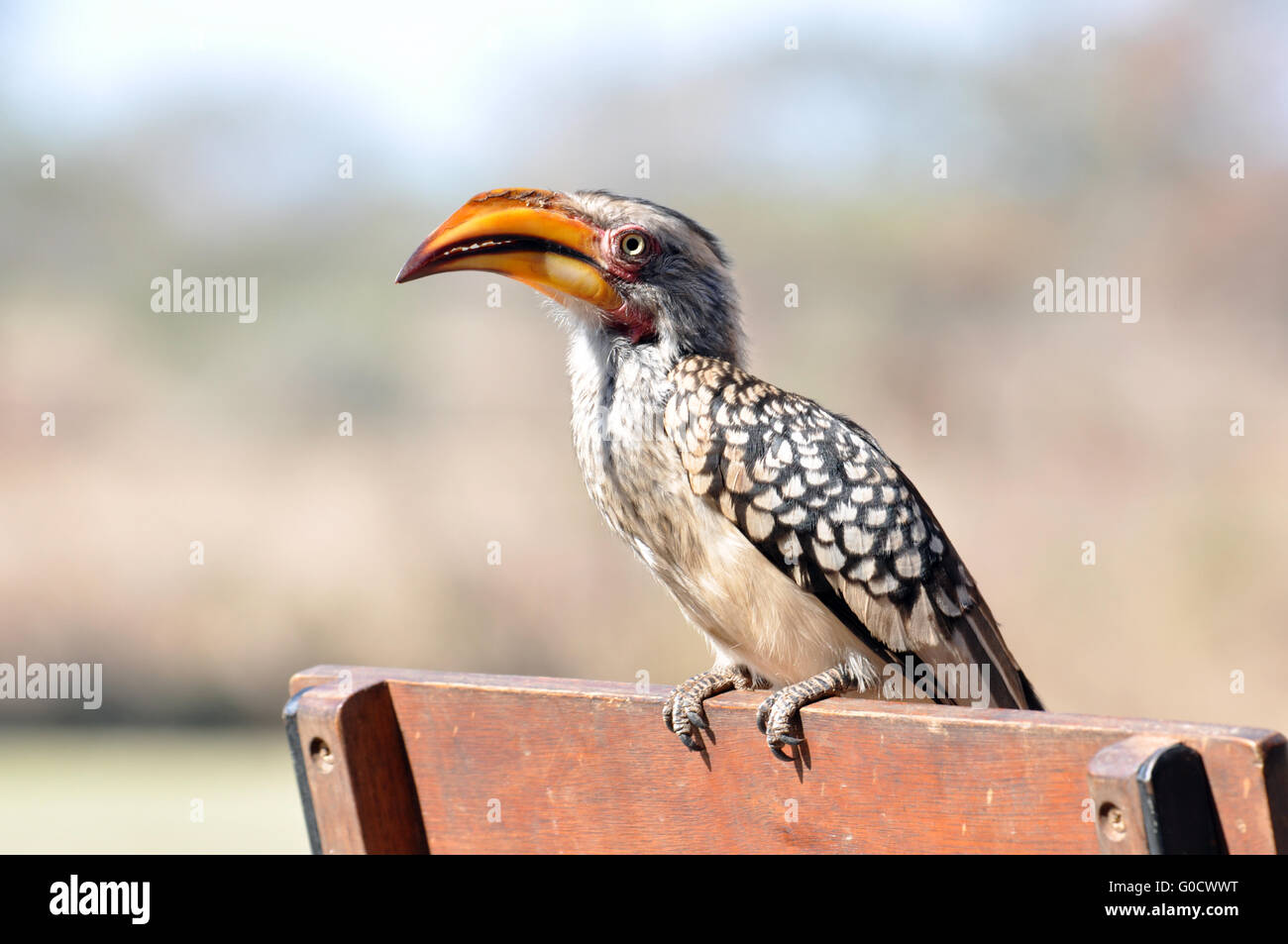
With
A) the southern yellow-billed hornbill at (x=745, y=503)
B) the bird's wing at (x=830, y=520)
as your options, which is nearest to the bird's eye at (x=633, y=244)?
the southern yellow-billed hornbill at (x=745, y=503)

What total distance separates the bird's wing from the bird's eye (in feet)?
1.21

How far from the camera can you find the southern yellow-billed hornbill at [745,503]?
321cm

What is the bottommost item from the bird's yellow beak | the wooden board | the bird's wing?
the wooden board

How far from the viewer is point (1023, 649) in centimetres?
786

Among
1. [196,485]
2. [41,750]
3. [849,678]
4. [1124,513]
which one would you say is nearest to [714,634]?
[849,678]

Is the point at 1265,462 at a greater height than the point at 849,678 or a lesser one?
greater

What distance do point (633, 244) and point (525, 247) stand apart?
328 millimetres

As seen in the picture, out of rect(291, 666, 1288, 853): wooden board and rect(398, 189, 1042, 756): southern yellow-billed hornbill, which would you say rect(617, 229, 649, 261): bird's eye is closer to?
rect(398, 189, 1042, 756): southern yellow-billed hornbill

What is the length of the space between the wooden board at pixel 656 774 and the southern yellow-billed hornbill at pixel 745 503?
33.7 inches

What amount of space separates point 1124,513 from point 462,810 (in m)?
6.78

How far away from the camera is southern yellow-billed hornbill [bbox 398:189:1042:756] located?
3205 millimetres

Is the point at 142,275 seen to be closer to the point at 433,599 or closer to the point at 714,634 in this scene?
the point at 433,599

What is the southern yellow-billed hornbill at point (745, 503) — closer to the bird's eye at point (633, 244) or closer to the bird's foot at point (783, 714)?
the bird's eye at point (633, 244)

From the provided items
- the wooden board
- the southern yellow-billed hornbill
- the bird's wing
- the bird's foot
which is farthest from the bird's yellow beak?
the bird's foot
